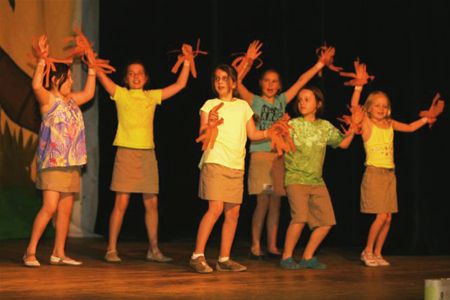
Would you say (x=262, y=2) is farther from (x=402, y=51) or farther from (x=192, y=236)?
(x=192, y=236)

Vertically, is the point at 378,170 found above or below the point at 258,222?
above

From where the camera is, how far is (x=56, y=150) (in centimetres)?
550

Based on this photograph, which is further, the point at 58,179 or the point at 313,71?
the point at 313,71

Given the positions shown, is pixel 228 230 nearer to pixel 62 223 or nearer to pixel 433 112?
pixel 62 223

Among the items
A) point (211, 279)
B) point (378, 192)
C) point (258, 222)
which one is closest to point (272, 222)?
point (258, 222)

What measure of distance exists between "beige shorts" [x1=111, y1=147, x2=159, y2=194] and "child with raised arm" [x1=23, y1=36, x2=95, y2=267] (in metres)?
0.29

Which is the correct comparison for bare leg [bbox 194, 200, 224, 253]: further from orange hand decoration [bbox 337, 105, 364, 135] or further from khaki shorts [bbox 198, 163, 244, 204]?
orange hand decoration [bbox 337, 105, 364, 135]

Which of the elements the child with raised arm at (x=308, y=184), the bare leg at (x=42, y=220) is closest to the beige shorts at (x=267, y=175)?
the child with raised arm at (x=308, y=184)

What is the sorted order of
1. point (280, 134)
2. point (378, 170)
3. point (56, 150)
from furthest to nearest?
1. point (378, 170)
2. point (56, 150)
3. point (280, 134)

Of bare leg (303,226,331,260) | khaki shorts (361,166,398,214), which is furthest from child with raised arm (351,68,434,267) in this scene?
bare leg (303,226,331,260)

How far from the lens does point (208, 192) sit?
5336mm

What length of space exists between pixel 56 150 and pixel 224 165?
981 millimetres

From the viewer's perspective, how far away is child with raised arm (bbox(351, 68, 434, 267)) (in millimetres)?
5883

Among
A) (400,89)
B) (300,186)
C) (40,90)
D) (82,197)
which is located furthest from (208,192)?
(82,197)
